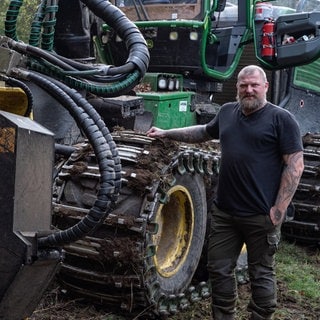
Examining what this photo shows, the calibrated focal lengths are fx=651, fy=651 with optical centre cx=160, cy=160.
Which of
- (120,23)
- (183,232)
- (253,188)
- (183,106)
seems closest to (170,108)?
(183,106)

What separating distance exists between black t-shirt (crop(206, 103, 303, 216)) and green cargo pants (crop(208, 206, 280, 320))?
106 millimetres

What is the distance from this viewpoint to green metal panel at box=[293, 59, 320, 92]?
6886mm

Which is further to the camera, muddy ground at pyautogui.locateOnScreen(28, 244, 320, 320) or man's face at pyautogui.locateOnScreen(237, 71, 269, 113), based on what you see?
muddy ground at pyautogui.locateOnScreen(28, 244, 320, 320)

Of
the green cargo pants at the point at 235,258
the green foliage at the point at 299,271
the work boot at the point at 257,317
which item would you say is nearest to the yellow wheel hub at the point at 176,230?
the green cargo pants at the point at 235,258

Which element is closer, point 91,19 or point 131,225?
point 131,225

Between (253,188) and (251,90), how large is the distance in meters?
0.59

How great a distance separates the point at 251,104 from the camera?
3.92 metres

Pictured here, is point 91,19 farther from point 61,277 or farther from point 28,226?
point 28,226

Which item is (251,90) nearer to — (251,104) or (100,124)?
(251,104)

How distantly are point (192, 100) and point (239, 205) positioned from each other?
2057 mm

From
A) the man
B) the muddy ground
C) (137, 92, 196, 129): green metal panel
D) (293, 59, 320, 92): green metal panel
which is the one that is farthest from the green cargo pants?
(293, 59, 320, 92): green metal panel

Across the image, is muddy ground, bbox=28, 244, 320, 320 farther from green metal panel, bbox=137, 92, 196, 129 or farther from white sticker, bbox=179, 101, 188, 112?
white sticker, bbox=179, 101, 188, 112

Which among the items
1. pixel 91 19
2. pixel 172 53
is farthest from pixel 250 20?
pixel 91 19

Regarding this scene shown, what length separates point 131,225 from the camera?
372 centimetres
